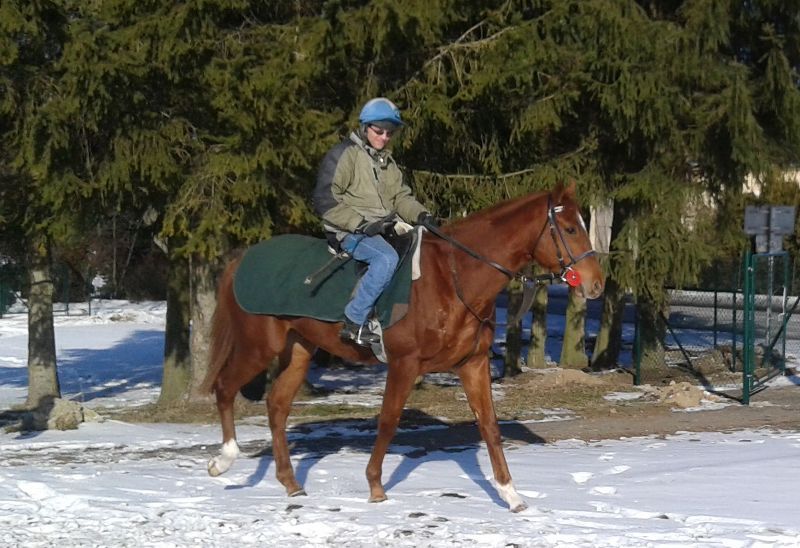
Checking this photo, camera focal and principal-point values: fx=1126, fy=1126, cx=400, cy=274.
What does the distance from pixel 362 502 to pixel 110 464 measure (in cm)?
296

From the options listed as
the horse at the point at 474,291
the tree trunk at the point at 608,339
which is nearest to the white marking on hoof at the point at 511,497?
the horse at the point at 474,291

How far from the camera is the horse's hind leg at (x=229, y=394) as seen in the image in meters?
9.09

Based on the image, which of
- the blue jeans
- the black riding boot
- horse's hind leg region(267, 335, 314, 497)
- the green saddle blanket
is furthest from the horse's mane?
horse's hind leg region(267, 335, 314, 497)

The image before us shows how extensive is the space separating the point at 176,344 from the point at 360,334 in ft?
32.2

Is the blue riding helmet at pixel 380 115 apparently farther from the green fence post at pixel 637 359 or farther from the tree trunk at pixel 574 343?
the tree trunk at pixel 574 343

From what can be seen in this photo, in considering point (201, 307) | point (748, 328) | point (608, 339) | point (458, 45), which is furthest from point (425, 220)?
point (608, 339)

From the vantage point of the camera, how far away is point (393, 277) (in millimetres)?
8188

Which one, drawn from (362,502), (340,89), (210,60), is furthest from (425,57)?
(362,502)

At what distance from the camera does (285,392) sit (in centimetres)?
916

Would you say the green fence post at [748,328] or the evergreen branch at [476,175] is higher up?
the evergreen branch at [476,175]

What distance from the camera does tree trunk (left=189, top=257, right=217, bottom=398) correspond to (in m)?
15.6

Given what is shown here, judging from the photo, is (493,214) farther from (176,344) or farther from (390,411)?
(176,344)

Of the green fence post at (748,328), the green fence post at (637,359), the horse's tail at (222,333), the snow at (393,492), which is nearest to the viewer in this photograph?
the snow at (393,492)

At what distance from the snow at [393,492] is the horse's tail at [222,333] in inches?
32.5
